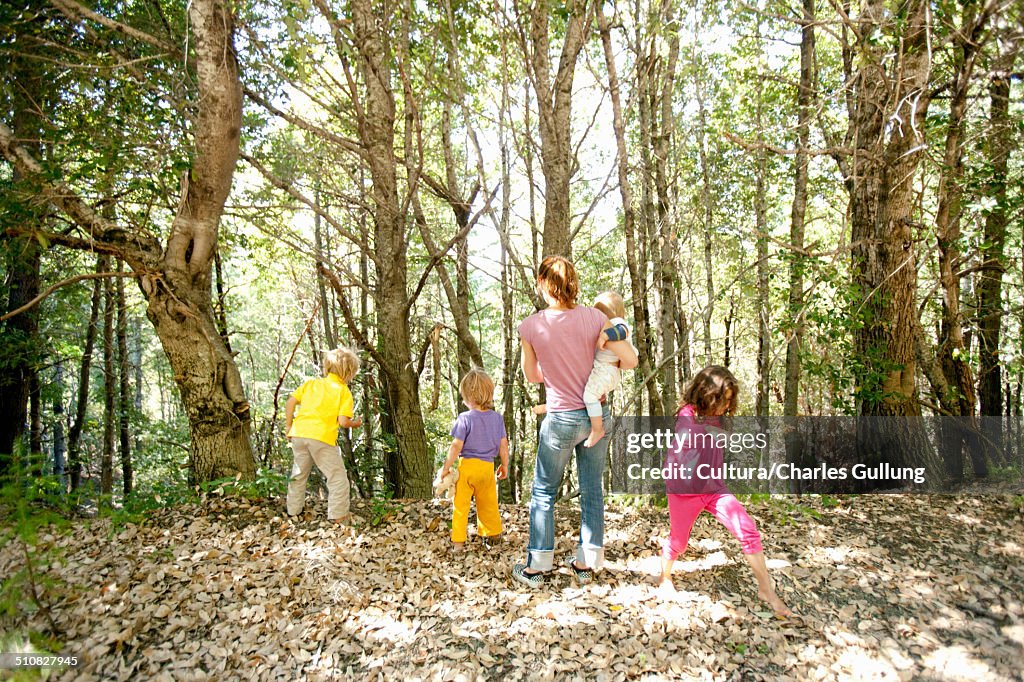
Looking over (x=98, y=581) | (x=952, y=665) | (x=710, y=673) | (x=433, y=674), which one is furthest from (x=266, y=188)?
(x=952, y=665)

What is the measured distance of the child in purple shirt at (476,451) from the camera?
4172 millimetres

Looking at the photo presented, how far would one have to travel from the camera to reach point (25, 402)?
8.01 meters

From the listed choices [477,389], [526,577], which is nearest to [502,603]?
[526,577]

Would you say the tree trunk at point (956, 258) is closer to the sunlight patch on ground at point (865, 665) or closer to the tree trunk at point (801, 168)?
the tree trunk at point (801, 168)

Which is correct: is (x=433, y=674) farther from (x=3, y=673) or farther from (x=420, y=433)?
(x=420, y=433)

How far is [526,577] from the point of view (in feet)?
12.4

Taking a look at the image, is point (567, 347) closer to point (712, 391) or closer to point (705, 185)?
point (712, 391)

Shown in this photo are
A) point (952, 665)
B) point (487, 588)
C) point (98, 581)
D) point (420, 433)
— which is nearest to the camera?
point (952, 665)

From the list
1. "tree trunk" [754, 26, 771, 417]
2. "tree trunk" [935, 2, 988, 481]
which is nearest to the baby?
"tree trunk" [935, 2, 988, 481]

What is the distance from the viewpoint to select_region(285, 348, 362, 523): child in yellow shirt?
442 centimetres

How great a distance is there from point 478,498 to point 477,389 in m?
0.91

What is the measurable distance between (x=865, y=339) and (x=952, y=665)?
11.4ft

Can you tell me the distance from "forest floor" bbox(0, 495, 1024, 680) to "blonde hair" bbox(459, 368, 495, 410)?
1.21 m

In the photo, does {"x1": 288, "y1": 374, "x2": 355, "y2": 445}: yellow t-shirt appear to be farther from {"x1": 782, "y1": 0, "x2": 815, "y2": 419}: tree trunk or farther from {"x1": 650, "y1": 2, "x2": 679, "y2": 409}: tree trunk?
{"x1": 782, "y1": 0, "x2": 815, "y2": 419}: tree trunk
